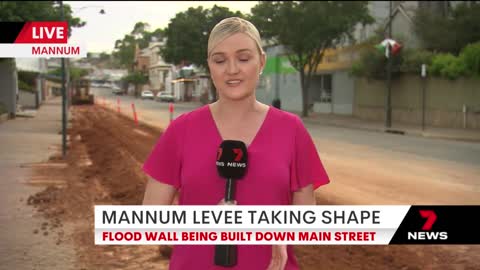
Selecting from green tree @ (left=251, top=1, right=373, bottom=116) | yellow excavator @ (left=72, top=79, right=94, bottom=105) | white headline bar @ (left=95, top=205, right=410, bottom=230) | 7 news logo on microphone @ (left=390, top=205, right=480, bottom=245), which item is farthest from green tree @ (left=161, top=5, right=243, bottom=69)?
white headline bar @ (left=95, top=205, right=410, bottom=230)

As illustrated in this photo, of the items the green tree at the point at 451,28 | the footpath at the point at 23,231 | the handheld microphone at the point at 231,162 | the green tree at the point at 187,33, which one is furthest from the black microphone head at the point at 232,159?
the green tree at the point at 187,33

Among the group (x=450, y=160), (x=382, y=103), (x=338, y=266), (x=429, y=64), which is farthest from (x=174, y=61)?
(x=338, y=266)

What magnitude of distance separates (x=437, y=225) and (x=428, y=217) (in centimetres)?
7

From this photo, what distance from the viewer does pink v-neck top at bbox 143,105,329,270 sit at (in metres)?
2.18

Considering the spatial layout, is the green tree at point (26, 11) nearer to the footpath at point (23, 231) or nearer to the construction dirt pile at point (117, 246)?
the construction dirt pile at point (117, 246)

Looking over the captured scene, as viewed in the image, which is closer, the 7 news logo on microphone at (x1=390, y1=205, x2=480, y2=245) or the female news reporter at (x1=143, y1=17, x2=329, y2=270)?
the female news reporter at (x1=143, y1=17, x2=329, y2=270)

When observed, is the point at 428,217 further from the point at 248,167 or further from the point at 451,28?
the point at 451,28

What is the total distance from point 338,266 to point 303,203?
3920mm

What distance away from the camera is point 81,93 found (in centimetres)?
6131

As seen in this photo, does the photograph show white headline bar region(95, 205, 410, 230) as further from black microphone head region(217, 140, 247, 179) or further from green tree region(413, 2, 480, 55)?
green tree region(413, 2, 480, 55)

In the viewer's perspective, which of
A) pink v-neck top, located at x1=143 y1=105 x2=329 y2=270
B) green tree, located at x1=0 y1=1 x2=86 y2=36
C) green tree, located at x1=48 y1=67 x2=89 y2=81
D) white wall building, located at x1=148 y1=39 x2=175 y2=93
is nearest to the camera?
pink v-neck top, located at x1=143 y1=105 x2=329 y2=270

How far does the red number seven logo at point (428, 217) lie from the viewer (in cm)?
287

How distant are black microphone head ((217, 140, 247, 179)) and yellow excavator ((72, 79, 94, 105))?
60905 millimetres

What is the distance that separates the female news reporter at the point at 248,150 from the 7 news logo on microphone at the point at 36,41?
3333mm
